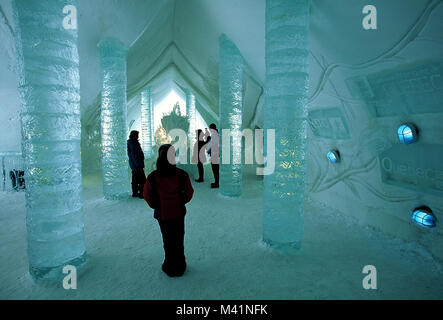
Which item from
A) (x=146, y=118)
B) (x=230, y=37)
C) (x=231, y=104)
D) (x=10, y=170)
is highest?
(x=230, y=37)

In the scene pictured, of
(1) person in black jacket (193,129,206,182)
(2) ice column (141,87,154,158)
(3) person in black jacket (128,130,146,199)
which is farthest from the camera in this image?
(2) ice column (141,87,154,158)

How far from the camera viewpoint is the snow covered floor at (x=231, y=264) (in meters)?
2.44

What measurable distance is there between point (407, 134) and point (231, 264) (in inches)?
103

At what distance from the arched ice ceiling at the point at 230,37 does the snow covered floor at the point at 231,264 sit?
2273 mm

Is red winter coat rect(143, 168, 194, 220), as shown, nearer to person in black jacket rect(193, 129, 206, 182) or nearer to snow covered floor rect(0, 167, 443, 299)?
snow covered floor rect(0, 167, 443, 299)

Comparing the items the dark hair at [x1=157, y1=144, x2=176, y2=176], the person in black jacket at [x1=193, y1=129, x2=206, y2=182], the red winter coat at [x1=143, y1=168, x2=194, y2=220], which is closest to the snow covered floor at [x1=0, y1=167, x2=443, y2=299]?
the red winter coat at [x1=143, y1=168, x2=194, y2=220]

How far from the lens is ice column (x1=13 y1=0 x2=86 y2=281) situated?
2.51m

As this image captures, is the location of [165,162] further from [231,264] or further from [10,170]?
[10,170]

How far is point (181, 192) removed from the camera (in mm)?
2570

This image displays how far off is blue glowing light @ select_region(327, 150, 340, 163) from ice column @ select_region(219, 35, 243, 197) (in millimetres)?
1990

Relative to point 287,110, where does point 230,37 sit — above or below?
above

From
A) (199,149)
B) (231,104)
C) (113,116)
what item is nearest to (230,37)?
(231,104)

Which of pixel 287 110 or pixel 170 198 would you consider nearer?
pixel 170 198

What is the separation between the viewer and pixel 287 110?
3109 mm
